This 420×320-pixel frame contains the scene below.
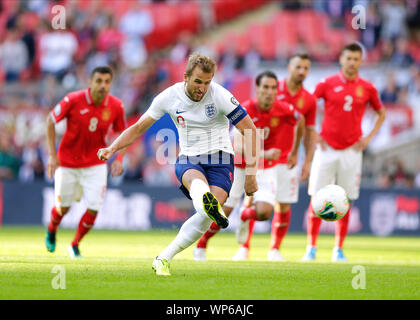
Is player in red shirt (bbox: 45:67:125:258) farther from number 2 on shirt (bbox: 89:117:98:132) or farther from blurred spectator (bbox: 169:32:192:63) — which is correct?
blurred spectator (bbox: 169:32:192:63)

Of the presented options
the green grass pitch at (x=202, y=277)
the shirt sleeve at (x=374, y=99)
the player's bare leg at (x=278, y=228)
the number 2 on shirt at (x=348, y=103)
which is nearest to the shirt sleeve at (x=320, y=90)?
the number 2 on shirt at (x=348, y=103)

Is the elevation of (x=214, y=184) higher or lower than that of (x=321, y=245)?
higher

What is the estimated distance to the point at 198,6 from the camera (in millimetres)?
28906

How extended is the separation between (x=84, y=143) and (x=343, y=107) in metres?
3.87

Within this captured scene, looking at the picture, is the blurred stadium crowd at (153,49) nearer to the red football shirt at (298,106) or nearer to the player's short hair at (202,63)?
the red football shirt at (298,106)

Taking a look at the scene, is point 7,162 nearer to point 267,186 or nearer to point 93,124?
point 93,124

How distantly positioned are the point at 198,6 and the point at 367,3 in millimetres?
6100

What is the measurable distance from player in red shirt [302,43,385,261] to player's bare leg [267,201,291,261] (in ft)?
1.28

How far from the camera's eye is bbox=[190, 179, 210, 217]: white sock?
782 centimetres

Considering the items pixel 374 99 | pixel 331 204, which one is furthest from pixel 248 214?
pixel 374 99

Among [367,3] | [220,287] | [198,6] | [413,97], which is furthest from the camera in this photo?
[198,6]

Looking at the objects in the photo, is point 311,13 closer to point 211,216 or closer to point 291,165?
point 291,165

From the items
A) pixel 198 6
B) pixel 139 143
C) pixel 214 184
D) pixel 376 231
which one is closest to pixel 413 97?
pixel 376 231

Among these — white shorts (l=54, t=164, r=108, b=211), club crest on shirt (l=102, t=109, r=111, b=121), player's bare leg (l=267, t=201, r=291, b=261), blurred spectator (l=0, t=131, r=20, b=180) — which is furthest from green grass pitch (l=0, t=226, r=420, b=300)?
blurred spectator (l=0, t=131, r=20, b=180)
